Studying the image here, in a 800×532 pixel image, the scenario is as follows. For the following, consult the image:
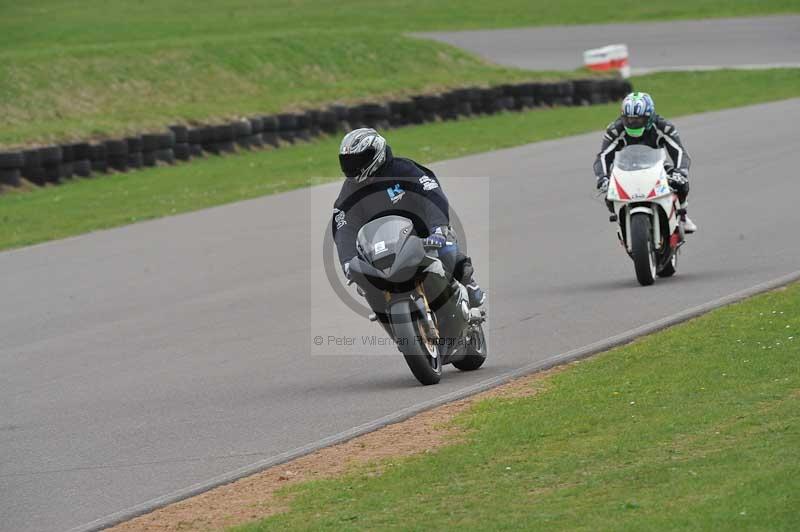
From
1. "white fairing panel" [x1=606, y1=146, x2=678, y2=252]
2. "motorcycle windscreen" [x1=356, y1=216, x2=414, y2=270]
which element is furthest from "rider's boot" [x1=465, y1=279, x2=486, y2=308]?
"white fairing panel" [x1=606, y1=146, x2=678, y2=252]

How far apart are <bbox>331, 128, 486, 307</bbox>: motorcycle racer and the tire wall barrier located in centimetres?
1274

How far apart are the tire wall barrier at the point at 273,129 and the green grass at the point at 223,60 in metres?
0.49

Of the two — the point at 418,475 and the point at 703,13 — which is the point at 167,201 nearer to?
the point at 418,475

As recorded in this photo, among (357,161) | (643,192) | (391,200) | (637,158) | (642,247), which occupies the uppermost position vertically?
(357,161)

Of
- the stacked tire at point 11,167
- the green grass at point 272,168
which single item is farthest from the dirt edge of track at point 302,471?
the stacked tire at point 11,167

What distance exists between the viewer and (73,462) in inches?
307

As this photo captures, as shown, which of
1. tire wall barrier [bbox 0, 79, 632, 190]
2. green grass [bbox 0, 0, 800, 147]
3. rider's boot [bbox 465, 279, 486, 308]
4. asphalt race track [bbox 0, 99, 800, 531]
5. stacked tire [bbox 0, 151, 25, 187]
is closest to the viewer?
asphalt race track [bbox 0, 99, 800, 531]

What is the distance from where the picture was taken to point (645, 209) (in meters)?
12.0

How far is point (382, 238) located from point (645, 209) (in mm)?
3991

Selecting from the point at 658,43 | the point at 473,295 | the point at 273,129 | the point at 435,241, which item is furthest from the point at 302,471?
the point at 658,43

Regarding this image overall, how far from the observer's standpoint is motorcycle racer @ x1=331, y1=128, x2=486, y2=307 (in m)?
8.78

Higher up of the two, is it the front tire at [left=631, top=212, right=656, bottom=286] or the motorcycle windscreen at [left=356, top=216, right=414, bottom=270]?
the motorcycle windscreen at [left=356, top=216, right=414, bottom=270]

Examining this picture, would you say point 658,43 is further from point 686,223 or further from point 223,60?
point 686,223

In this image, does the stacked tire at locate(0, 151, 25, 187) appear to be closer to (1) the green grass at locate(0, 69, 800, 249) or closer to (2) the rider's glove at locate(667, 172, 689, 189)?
(1) the green grass at locate(0, 69, 800, 249)
